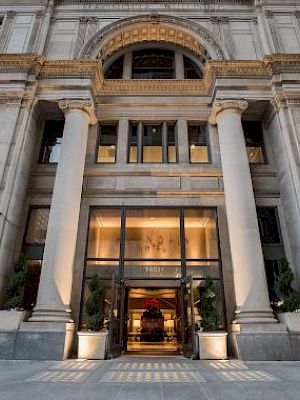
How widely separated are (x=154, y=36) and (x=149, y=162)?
819 centimetres

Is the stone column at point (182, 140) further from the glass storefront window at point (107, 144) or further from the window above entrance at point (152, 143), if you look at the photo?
the glass storefront window at point (107, 144)

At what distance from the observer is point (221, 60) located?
1440 centimetres

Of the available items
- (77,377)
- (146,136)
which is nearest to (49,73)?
(146,136)

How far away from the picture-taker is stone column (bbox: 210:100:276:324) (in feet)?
33.4

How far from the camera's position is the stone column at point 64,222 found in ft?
33.2

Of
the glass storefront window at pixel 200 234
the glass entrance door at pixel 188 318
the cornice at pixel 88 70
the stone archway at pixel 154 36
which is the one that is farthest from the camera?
the stone archway at pixel 154 36

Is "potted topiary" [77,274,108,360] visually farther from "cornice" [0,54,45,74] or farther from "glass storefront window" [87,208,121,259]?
"cornice" [0,54,45,74]

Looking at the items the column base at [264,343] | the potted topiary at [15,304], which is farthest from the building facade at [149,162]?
the potted topiary at [15,304]

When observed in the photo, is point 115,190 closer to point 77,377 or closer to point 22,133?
point 22,133

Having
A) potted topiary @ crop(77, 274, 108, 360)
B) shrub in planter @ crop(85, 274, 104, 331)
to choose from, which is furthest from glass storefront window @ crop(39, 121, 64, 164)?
potted topiary @ crop(77, 274, 108, 360)

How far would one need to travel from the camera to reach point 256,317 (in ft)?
32.2

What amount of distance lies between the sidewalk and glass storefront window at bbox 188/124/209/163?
900 cm

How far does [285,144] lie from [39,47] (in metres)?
12.7

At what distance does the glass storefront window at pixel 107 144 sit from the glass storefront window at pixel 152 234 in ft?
10.1
